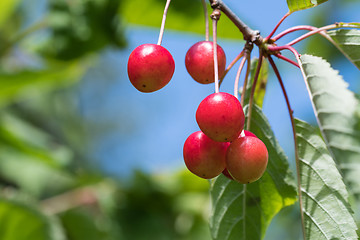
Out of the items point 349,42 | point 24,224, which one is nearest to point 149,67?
point 349,42

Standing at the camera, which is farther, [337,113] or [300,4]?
[300,4]

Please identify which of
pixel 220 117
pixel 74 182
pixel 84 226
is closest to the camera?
pixel 220 117

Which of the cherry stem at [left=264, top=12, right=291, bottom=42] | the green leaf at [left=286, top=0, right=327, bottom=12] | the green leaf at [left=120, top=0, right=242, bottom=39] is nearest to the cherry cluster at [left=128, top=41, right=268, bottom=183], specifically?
the cherry stem at [left=264, top=12, right=291, bottom=42]

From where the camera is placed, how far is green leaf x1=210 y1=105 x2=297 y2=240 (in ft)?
4.43

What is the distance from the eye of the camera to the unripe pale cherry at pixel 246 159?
1072mm

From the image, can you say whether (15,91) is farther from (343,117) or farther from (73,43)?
(343,117)

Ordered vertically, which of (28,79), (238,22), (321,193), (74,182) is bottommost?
(321,193)

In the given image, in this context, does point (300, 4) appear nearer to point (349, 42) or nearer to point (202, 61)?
point (349, 42)

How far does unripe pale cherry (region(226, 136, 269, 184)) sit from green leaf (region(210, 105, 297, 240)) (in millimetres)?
259

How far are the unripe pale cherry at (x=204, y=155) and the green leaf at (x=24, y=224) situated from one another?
60.8 inches

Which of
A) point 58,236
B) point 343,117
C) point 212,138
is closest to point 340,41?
point 343,117

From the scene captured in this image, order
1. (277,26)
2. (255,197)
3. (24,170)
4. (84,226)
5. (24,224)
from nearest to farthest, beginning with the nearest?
(277,26)
(255,197)
(24,224)
(84,226)
(24,170)

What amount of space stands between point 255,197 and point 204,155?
0.34 m

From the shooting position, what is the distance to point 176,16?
110 inches
